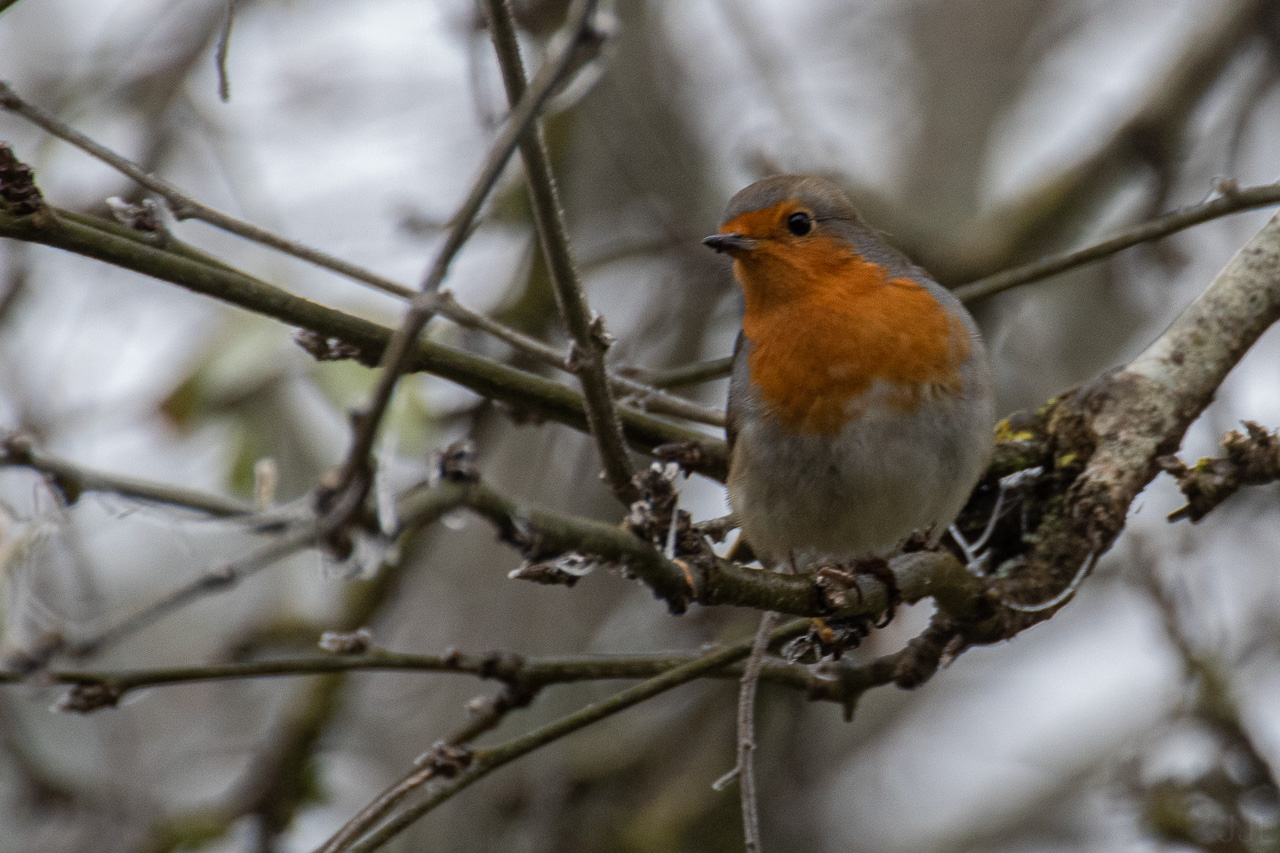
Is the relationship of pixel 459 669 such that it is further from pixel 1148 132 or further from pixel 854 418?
pixel 1148 132

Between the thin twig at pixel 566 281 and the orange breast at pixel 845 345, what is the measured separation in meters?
1.29

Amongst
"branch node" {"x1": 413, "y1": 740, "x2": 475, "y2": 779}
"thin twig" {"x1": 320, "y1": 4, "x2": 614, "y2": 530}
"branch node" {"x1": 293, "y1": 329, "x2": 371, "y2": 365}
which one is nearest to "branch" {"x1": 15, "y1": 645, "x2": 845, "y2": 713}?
"branch node" {"x1": 413, "y1": 740, "x2": 475, "y2": 779}

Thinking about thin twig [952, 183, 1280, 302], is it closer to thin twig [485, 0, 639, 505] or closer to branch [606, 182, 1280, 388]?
branch [606, 182, 1280, 388]

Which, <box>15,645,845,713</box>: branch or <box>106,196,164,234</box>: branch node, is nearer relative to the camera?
<box>106,196,164,234</box>: branch node

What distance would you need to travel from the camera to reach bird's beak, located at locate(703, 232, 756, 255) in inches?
142

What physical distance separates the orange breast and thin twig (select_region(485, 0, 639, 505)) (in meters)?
1.29

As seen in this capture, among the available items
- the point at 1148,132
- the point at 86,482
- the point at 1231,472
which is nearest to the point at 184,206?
the point at 86,482

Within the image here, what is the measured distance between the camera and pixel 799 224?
376 cm

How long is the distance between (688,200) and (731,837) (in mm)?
2602

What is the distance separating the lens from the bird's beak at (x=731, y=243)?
11.8 feet

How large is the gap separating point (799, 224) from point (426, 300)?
2.44 metres

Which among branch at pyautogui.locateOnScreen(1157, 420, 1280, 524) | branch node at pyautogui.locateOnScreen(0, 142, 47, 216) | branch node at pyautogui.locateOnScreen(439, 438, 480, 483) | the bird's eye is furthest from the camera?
the bird's eye

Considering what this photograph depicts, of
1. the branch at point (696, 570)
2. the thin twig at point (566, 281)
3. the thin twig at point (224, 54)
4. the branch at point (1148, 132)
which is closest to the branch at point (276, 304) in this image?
the thin twig at point (224, 54)

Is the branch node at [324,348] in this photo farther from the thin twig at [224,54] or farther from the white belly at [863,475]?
the white belly at [863,475]
